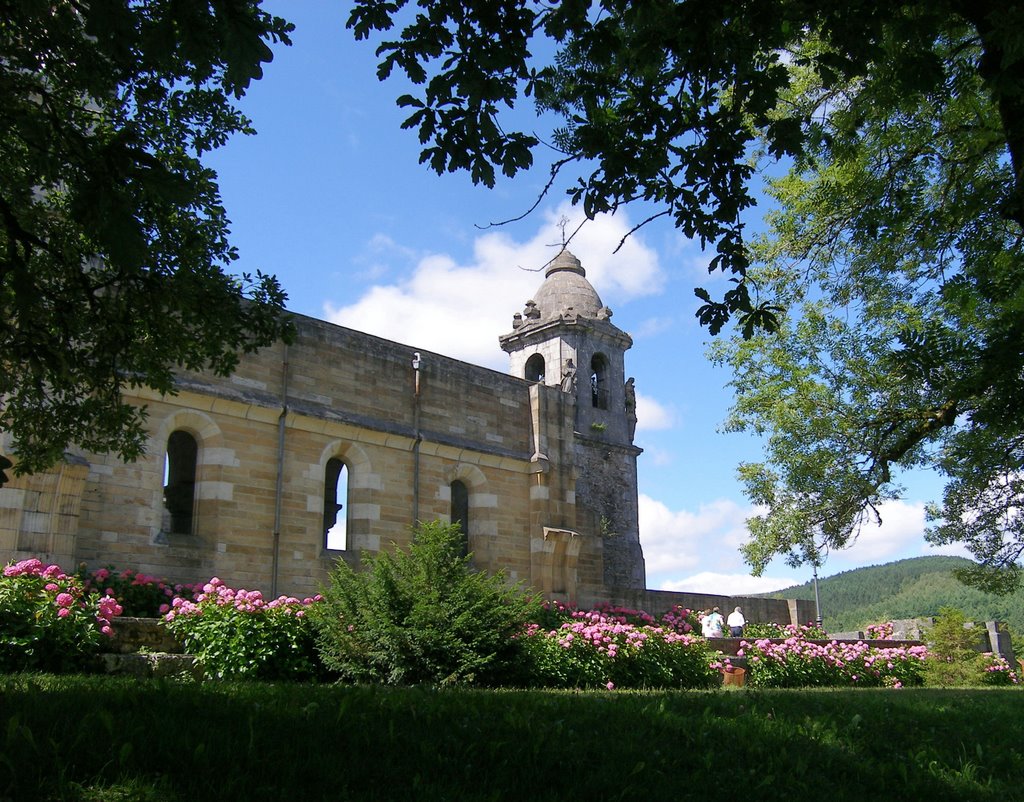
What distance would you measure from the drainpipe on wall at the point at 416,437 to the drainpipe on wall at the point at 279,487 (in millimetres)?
3015

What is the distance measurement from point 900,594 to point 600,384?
8873 centimetres

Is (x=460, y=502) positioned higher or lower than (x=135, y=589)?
higher

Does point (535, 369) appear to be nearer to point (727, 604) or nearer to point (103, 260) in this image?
point (727, 604)

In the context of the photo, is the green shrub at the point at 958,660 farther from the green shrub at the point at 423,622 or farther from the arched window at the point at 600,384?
the arched window at the point at 600,384

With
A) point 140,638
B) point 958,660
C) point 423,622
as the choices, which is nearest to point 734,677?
point 423,622

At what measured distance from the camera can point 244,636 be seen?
11.4 m

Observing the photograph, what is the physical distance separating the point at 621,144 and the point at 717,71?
2.71 feet

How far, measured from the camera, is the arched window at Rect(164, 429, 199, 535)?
1748 centimetres

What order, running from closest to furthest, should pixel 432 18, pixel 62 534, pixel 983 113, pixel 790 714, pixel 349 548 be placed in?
pixel 432 18
pixel 790 714
pixel 983 113
pixel 62 534
pixel 349 548

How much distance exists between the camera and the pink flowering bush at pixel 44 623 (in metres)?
9.41

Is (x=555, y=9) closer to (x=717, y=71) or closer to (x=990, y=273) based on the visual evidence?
(x=717, y=71)

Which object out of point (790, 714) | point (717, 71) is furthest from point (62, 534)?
point (717, 71)

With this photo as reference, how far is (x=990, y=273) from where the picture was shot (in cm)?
948

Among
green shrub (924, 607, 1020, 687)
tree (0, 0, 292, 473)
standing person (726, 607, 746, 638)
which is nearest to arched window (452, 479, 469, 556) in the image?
standing person (726, 607, 746, 638)
